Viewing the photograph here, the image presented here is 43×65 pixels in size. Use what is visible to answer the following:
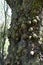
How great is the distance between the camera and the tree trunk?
1.50m

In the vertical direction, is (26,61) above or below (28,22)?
below

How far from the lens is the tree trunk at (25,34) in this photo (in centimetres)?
150

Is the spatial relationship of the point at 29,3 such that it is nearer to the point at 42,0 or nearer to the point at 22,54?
the point at 42,0

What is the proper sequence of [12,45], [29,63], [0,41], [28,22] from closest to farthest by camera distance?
1. [29,63]
2. [28,22]
3. [12,45]
4. [0,41]

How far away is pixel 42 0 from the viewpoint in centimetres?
164

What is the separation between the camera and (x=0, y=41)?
11.1ft

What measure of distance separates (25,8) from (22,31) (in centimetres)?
21

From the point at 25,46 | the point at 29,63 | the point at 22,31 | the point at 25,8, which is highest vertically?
the point at 25,8

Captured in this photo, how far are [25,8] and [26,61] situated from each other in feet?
1.54

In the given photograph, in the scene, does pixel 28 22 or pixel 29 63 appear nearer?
pixel 29 63

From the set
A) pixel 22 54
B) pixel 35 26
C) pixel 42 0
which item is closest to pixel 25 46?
pixel 22 54

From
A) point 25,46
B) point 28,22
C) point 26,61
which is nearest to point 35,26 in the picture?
point 28,22

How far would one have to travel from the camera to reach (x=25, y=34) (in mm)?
1579

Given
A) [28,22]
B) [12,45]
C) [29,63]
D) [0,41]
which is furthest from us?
[0,41]
